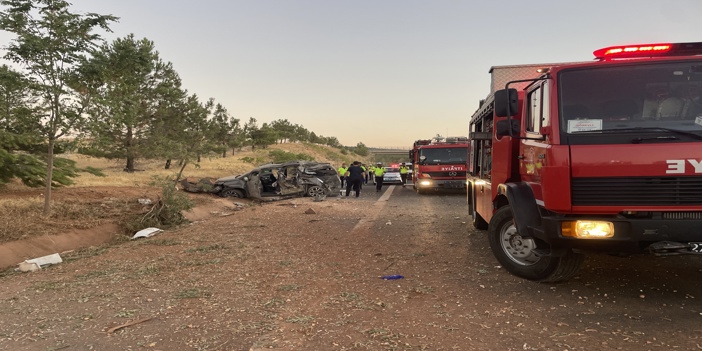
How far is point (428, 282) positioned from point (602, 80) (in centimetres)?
287

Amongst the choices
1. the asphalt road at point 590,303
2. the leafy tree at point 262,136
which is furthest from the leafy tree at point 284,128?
the asphalt road at point 590,303

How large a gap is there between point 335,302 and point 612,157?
9.77 ft

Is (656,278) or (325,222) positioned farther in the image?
(325,222)

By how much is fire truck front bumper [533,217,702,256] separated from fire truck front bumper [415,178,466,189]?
13.5 m

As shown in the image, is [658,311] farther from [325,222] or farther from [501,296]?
[325,222]

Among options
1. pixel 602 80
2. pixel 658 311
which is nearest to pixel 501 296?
pixel 658 311

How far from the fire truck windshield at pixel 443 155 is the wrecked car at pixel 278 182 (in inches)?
178

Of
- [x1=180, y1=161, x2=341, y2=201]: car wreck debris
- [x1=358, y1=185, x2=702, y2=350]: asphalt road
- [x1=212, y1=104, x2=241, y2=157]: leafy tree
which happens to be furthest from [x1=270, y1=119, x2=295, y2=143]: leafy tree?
[x1=358, y1=185, x2=702, y2=350]: asphalt road

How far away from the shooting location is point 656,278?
15.9 ft

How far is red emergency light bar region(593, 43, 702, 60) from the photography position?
4406 mm

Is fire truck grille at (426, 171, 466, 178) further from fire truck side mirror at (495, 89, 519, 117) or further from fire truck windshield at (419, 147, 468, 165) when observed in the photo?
fire truck side mirror at (495, 89, 519, 117)

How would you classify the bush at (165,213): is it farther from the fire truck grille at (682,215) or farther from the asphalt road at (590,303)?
the fire truck grille at (682,215)

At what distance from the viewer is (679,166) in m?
3.58

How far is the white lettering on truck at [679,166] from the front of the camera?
3.54 m
